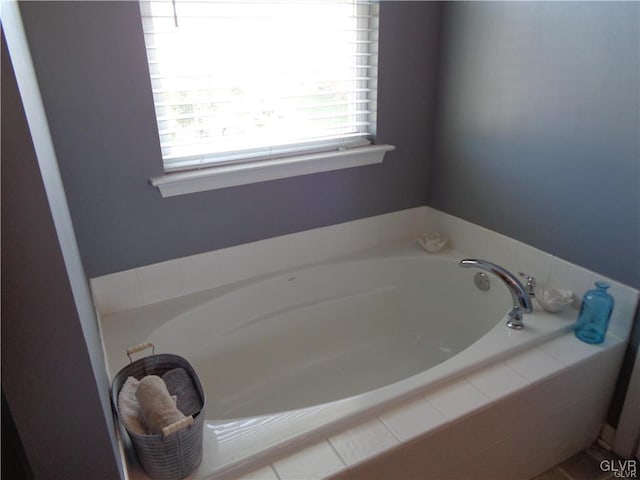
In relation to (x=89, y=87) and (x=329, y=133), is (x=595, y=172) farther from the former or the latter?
(x=89, y=87)


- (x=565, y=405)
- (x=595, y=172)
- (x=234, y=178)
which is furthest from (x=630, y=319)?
(x=234, y=178)

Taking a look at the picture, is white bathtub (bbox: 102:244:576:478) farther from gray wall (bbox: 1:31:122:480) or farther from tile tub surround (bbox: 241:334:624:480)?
gray wall (bbox: 1:31:122:480)

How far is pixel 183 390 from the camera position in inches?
46.8

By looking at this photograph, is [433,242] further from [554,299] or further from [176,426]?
[176,426]

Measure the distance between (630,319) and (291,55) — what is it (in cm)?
157

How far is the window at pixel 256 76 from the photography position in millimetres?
1597

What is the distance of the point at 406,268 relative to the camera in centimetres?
218

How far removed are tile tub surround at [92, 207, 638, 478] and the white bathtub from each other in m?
0.06

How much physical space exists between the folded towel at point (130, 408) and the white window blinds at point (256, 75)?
85 cm

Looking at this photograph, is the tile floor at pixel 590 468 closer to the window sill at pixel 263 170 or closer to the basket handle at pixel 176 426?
the basket handle at pixel 176 426

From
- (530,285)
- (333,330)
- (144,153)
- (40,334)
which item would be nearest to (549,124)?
(530,285)

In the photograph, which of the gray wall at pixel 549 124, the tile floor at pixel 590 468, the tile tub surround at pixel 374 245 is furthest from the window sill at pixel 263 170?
the tile floor at pixel 590 468

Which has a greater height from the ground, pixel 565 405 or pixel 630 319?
pixel 630 319

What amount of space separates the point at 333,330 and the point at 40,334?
4.94 feet
